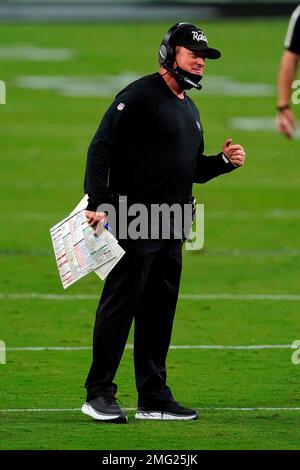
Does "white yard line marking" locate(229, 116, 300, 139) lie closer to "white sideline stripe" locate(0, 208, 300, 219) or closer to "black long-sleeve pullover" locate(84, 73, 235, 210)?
"white sideline stripe" locate(0, 208, 300, 219)

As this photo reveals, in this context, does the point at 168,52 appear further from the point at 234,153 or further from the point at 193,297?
the point at 193,297

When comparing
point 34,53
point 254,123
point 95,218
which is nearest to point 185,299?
point 95,218

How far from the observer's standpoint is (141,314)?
978cm

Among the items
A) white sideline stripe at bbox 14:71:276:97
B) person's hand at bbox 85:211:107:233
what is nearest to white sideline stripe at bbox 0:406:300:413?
person's hand at bbox 85:211:107:233

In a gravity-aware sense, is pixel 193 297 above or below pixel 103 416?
above

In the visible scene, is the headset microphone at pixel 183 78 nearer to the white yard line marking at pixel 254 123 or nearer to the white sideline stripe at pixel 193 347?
the white sideline stripe at pixel 193 347

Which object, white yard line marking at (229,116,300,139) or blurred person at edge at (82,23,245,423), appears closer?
blurred person at edge at (82,23,245,423)

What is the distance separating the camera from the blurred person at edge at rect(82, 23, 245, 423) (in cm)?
938

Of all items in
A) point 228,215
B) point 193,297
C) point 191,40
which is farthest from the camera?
point 228,215

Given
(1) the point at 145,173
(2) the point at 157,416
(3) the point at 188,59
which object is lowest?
(2) the point at 157,416

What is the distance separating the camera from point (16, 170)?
23.2 metres

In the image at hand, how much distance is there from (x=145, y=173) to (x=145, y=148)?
0.15m

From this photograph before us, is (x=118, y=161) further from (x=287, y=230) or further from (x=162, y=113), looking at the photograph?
(x=287, y=230)

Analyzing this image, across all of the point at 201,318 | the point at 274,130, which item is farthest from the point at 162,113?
the point at 274,130
